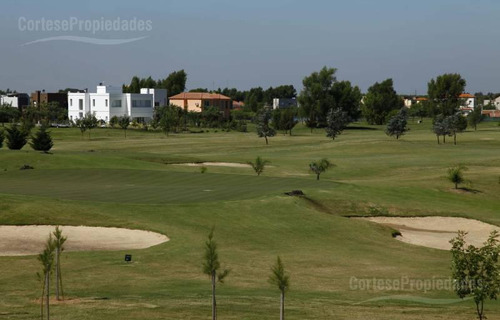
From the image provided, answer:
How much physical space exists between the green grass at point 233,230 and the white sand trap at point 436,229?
1836 mm

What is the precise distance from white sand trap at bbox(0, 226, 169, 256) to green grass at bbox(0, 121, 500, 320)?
960 mm

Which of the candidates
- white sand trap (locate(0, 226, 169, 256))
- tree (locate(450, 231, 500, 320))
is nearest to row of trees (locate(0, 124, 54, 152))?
A: white sand trap (locate(0, 226, 169, 256))

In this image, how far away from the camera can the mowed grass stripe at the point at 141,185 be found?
5484 centimetres

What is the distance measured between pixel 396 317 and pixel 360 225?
22391mm

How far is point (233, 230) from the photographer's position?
46.8 metres

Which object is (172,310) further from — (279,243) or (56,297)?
(279,243)

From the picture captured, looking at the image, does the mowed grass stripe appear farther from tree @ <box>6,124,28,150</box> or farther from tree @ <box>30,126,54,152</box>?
tree @ <box>6,124,28,150</box>

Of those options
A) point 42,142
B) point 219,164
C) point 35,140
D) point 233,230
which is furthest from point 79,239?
point 35,140

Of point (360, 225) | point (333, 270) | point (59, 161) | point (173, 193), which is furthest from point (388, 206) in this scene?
point (59, 161)

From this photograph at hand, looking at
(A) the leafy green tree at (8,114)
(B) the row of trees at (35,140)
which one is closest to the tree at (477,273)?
(B) the row of trees at (35,140)

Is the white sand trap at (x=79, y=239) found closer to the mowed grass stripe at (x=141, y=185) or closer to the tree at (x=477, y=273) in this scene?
the mowed grass stripe at (x=141, y=185)

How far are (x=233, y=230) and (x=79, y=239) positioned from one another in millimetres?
8474

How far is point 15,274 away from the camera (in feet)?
116

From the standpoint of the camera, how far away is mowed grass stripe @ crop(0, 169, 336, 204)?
180 feet
